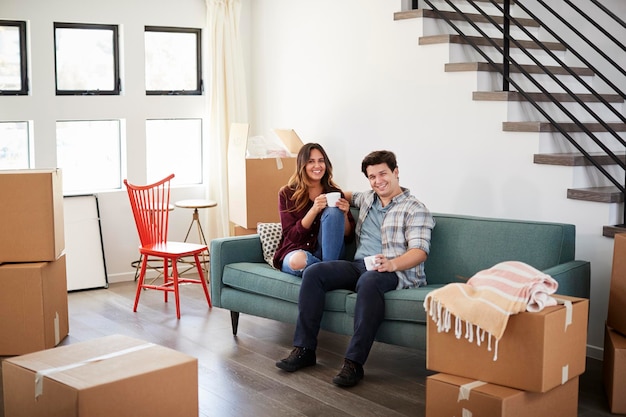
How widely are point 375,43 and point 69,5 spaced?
90.3 inches

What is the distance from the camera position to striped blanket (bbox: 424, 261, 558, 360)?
325 centimetres

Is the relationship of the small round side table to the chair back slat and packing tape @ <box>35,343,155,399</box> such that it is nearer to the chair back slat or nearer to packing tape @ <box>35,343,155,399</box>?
the chair back slat

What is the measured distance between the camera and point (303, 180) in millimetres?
4805

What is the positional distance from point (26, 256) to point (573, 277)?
2.87m

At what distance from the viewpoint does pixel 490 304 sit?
10.8ft

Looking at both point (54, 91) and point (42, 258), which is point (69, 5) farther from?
point (42, 258)

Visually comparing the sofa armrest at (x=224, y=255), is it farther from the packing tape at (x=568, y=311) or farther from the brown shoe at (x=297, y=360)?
the packing tape at (x=568, y=311)

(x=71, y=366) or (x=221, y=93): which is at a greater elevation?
(x=221, y=93)

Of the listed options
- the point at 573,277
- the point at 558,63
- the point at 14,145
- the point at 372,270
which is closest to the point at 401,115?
the point at 558,63

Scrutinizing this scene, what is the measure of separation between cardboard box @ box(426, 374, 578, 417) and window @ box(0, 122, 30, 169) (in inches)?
157

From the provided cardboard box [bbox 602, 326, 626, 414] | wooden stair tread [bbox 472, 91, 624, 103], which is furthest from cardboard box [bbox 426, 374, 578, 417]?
wooden stair tread [bbox 472, 91, 624, 103]

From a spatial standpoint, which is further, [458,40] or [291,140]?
[291,140]

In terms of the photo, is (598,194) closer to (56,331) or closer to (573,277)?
(573,277)

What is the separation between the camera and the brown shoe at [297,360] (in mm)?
4305
